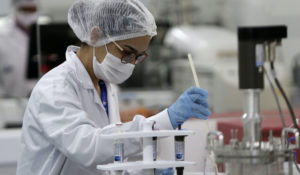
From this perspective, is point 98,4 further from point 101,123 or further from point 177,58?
point 177,58

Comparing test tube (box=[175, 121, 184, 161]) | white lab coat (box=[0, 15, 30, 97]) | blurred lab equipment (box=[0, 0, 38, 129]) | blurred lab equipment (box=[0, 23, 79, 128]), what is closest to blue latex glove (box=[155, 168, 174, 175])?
test tube (box=[175, 121, 184, 161])

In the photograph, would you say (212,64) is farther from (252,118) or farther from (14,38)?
(252,118)

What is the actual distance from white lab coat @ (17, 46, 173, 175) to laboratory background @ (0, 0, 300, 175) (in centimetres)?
19

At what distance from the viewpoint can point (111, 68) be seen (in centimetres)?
149

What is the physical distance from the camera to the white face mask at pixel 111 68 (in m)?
1.47

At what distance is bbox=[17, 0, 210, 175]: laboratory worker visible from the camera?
4.11 feet

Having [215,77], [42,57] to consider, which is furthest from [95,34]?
[215,77]

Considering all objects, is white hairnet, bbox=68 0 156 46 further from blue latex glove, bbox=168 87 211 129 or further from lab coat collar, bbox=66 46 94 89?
blue latex glove, bbox=168 87 211 129

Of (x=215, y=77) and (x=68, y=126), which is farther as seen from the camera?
(x=215, y=77)

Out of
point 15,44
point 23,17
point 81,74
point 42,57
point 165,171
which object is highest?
point 23,17

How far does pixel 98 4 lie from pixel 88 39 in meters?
0.10

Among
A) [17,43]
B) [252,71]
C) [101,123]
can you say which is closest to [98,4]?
[101,123]

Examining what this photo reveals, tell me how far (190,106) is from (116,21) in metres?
0.37

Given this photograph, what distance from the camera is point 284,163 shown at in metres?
1.11
